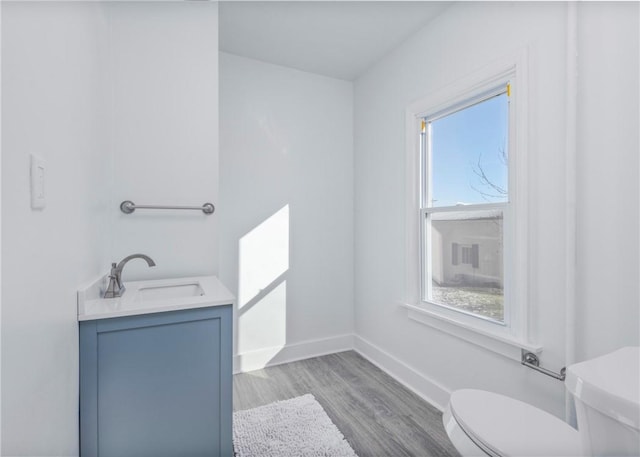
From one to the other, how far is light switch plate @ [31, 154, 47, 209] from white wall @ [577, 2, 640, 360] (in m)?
1.78

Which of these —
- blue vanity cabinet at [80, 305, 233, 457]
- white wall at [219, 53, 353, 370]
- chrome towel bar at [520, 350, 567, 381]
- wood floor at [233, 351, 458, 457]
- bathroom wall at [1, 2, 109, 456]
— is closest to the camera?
bathroom wall at [1, 2, 109, 456]

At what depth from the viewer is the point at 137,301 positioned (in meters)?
1.27

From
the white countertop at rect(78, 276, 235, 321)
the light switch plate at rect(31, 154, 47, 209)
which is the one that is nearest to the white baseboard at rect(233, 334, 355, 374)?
the white countertop at rect(78, 276, 235, 321)

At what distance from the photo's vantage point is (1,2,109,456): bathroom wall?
61 centimetres

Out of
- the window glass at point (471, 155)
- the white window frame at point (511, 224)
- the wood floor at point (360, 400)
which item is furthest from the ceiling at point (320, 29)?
the wood floor at point (360, 400)

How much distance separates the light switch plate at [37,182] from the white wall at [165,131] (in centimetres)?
92

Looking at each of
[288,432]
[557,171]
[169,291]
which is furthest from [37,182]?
[557,171]

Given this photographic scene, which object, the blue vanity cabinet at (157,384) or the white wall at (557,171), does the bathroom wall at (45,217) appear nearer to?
the blue vanity cabinet at (157,384)

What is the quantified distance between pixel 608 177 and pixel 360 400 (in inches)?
67.3

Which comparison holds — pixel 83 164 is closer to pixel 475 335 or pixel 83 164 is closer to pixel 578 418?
pixel 578 418

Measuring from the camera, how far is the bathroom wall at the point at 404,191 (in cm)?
136

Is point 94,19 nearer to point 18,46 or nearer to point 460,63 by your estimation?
point 18,46

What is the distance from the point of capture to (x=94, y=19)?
4.21ft

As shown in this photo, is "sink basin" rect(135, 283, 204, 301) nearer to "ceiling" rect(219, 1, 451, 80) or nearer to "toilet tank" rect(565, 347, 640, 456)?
"toilet tank" rect(565, 347, 640, 456)
